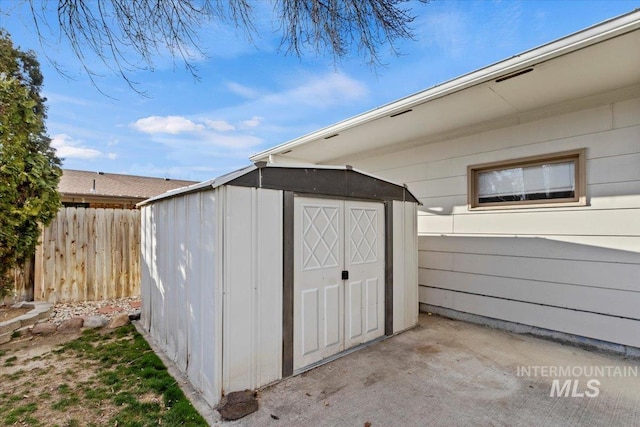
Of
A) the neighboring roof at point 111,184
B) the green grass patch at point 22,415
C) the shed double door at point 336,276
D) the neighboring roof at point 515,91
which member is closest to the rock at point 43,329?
the green grass patch at point 22,415

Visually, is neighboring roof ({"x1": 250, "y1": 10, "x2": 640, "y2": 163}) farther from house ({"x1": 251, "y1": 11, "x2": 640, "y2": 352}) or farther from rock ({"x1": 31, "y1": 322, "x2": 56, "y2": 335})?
rock ({"x1": 31, "y1": 322, "x2": 56, "y2": 335})

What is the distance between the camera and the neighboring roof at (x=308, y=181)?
108 inches

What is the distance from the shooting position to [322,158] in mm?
6887

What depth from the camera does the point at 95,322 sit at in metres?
4.52

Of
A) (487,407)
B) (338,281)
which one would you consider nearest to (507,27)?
(338,281)

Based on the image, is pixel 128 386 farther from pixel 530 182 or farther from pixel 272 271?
pixel 530 182

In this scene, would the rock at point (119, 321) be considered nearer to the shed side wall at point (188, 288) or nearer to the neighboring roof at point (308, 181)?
the shed side wall at point (188, 288)

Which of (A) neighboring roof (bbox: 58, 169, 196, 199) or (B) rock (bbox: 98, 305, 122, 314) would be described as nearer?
(B) rock (bbox: 98, 305, 122, 314)

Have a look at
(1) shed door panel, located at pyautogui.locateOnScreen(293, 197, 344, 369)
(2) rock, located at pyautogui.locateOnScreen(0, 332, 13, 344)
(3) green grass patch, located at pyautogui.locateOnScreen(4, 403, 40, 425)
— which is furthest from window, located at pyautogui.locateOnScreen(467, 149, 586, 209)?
(2) rock, located at pyautogui.locateOnScreen(0, 332, 13, 344)

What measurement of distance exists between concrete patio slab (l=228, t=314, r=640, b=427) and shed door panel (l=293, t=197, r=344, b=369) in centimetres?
22

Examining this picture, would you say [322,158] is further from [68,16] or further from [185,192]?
[68,16]

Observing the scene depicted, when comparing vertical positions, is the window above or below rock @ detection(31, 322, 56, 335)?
above

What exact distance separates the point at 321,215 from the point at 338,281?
2.62 ft

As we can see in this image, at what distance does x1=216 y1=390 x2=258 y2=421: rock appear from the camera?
2.40 metres
